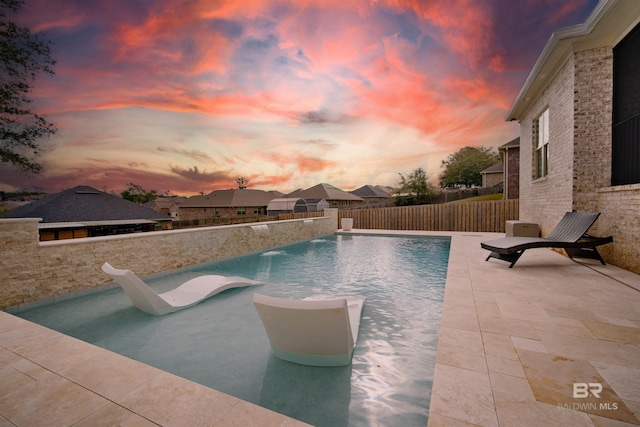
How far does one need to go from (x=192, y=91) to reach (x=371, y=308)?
55.7 ft

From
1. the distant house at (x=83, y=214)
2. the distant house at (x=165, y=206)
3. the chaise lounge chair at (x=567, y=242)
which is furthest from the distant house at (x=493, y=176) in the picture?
the distant house at (x=165, y=206)

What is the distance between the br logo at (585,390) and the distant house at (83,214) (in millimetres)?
14766

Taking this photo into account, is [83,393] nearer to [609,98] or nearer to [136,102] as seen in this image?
[609,98]

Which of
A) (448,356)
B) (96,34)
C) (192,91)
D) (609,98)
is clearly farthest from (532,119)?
(96,34)

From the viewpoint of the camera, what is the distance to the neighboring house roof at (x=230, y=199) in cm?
3894

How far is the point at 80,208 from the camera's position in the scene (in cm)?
1354

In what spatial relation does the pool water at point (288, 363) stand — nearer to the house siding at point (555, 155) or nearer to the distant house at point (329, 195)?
the house siding at point (555, 155)

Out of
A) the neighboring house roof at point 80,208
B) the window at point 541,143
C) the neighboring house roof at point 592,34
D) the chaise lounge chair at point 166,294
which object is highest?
the neighboring house roof at point 592,34

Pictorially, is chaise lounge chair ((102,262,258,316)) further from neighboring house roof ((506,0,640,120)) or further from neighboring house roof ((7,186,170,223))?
neighboring house roof ((7,186,170,223))

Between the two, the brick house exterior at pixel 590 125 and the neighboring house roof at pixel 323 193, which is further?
the neighboring house roof at pixel 323 193

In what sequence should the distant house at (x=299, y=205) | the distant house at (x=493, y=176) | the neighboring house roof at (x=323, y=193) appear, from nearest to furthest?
the distant house at (x=493, y=176) → the distant house at (x=299, y=205) → the neighboring house roof at (x=323, y=193)

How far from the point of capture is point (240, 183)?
63.3 m

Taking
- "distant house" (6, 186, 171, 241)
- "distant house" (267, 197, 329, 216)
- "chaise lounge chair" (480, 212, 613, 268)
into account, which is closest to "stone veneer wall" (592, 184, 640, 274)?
"chaise lounge chair" (480, 212, 613, 268)

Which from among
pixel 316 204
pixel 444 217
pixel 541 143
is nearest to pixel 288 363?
pixel 541 143
